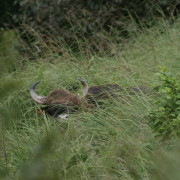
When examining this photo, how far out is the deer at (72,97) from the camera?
5297 mm

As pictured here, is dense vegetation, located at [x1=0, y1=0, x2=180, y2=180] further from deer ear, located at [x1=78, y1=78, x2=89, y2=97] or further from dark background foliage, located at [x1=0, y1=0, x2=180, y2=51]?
dark background foliage, located at [x1=0, y1=0, x2=180, y2=51]

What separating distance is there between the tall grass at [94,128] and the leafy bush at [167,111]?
101 millimetres

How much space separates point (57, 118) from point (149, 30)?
3.34 m

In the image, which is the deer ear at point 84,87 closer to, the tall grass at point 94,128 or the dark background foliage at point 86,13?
the tall grass at point 94,128

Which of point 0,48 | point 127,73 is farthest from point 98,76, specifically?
point 0,48

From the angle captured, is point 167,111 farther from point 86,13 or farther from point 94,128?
point 86,13

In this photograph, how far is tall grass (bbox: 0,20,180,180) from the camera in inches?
56.4

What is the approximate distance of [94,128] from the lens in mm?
4449

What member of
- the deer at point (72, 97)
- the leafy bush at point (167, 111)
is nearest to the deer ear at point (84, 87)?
the deer at point (72, 97)

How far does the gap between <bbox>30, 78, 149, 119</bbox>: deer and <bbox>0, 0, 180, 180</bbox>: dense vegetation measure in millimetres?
132

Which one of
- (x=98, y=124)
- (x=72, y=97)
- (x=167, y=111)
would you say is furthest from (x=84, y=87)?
(x=167, y=111)

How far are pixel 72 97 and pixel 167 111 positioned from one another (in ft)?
5.79

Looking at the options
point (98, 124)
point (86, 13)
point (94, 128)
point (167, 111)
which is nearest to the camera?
point (167, 111)

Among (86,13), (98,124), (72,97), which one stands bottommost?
(86,13)
